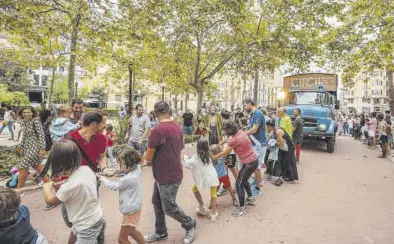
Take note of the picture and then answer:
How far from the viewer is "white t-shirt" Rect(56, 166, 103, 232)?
2.29m

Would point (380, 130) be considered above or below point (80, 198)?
above

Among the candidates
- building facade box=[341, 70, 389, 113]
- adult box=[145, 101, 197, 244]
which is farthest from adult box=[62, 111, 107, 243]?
building facade box=[341, 70, 389, 113]

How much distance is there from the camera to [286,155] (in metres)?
6.59

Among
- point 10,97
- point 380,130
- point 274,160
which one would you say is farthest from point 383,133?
point 10,97

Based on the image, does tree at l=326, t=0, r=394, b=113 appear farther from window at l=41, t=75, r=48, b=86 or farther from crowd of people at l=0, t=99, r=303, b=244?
window at l=41, t=75, r=48, b=86

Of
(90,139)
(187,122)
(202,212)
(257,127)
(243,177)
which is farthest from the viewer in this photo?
(187,122)

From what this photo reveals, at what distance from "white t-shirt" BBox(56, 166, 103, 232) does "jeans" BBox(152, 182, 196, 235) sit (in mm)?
1015

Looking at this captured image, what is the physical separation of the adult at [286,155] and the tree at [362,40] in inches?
227

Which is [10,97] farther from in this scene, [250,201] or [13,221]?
[13,221]

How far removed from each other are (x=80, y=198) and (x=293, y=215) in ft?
12.1

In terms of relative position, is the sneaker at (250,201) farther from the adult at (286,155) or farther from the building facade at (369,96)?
the building facade at (369,96)

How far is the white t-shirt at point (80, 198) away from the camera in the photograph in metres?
2.29

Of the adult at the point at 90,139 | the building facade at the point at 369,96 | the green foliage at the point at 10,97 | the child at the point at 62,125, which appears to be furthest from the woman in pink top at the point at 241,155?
the building facade at the point at 369,96

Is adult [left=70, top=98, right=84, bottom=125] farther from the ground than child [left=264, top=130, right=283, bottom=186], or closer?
farther from the ground
